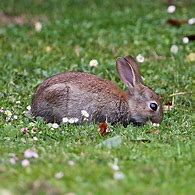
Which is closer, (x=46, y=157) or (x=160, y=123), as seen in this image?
(x=46, y=157)

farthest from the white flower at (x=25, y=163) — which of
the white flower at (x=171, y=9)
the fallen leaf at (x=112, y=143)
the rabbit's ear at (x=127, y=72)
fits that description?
the white flower at (x=171, y=9)

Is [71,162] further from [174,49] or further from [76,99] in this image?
[174,49]

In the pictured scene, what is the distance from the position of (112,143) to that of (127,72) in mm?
2466

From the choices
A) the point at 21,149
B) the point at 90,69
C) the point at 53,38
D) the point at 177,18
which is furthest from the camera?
the point at 177,18

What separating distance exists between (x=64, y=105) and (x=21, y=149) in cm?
199

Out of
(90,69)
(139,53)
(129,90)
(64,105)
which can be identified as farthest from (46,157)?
(139,53)

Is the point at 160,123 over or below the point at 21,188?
below

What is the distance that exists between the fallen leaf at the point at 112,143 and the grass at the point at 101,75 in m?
0.07

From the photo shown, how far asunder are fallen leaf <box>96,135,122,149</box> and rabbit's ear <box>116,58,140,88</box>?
7.22 ft

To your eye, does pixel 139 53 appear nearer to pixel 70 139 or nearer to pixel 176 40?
pixel 176 40

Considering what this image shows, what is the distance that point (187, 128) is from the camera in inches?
323

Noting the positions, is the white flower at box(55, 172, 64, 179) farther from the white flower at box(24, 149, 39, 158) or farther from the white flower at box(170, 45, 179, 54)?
the white flower at box(170, 45, 179, 54)

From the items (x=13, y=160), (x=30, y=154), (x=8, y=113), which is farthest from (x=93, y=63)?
(x=13, y=160)

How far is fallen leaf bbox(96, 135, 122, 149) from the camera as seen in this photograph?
6787 millimetres
